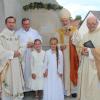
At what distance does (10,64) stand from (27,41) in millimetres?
780

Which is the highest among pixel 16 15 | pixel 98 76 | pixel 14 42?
pixel 16 15

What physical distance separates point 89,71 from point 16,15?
2.69 m

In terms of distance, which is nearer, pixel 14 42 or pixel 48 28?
pixel 14 42

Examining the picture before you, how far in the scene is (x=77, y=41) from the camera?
8094 millimetres

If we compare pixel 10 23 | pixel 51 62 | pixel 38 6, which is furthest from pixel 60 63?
pixel 38 6

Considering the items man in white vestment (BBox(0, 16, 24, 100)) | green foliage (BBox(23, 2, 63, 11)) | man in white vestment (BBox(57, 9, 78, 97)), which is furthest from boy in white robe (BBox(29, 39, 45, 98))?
green foliage (BBox(23, 2, 63, 11))

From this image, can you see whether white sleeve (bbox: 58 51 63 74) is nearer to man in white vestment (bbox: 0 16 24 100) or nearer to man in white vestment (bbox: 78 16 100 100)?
man in white vestment (bbox: 78 16 100 100)

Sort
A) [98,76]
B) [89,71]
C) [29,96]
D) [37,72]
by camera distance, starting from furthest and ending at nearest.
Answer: [29,96] < [37,72] < [89,71] < [98,76]

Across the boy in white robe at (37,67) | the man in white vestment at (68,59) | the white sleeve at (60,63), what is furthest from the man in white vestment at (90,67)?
the boy in white robe at (37,67)

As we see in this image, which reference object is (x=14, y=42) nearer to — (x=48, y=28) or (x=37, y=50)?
(x=37, y=50)

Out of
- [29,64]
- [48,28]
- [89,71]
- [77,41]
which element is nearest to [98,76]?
[89,71]

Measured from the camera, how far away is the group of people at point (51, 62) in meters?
7.41

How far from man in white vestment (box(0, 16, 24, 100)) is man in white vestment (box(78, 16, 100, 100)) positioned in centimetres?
124

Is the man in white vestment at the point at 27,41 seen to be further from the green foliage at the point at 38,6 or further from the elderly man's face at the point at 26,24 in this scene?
the green foliage at the point at 38,6
